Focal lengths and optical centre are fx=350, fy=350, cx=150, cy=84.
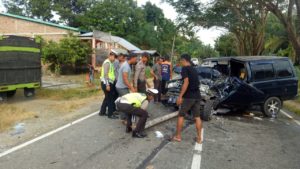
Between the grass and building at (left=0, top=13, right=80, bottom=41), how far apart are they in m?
19.6

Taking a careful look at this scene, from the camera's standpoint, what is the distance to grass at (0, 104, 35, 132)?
863 centimetres

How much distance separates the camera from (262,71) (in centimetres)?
1073

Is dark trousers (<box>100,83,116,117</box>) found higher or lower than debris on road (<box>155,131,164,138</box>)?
higher

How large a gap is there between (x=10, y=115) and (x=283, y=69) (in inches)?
329

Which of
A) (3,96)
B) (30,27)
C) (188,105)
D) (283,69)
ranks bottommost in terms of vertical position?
(3,96)

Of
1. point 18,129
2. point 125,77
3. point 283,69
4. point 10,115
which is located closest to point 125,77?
point 125,77

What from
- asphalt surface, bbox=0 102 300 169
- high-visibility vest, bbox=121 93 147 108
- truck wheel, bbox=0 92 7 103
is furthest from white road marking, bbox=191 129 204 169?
truck wheel, bbox=0 92 7 103

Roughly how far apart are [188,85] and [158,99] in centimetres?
535

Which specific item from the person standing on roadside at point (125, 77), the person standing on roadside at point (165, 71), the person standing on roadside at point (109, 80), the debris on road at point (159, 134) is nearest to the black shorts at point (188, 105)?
the debris on road at point (159, 134)

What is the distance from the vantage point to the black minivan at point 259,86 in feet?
34.4

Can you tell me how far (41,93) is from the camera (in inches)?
602

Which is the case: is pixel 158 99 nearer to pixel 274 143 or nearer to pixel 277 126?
pixel 277 126

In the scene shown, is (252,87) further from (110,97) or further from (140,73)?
(110,97)

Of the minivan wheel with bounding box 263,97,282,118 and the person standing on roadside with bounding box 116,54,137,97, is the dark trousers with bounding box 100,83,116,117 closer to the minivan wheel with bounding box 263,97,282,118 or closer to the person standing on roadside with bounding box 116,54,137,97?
the person standing on roadside with bounding box 116,54,137,97
